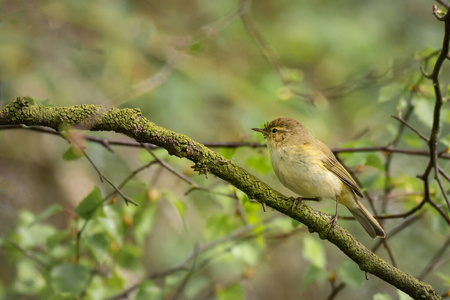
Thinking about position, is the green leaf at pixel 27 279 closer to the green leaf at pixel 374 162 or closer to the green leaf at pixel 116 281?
the green leaf at pixel 116 281

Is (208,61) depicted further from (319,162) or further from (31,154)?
(319,162)

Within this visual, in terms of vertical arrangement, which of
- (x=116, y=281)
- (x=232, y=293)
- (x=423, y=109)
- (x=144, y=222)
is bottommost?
(x=232, y=293)

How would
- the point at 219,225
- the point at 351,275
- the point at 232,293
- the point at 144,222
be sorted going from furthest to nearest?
the point at 219,225, the point at 232,293, the point at 144,222, the point at 351,275

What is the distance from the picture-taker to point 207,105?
711 cm

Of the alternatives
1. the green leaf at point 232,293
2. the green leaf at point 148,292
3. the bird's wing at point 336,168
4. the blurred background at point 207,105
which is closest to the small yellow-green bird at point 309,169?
the bird's wing at point 336,168

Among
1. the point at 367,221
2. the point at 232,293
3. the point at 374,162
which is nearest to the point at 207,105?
the point at 232,293

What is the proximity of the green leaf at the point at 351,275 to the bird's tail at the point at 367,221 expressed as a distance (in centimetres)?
31

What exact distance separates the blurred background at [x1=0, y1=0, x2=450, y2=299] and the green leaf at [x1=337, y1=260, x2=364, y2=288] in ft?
0.71

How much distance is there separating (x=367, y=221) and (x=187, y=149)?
A: 1.78 metres

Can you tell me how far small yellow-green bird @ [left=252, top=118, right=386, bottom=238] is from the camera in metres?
3.41

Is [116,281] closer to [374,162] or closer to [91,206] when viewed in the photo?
[91,206]

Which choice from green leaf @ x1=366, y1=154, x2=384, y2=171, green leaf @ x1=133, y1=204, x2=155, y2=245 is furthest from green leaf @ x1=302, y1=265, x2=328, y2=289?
green leaf @ x1=133, y1=204, x2=155, y2=245

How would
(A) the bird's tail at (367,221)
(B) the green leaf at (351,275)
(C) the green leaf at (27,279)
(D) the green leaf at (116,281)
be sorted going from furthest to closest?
(C) the green leaf at (27,279), (D) the green leaf at (116,281), (A) the bird's tail at (367,221), (B) the green leaf at (351,275)

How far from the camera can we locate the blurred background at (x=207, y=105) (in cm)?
383
